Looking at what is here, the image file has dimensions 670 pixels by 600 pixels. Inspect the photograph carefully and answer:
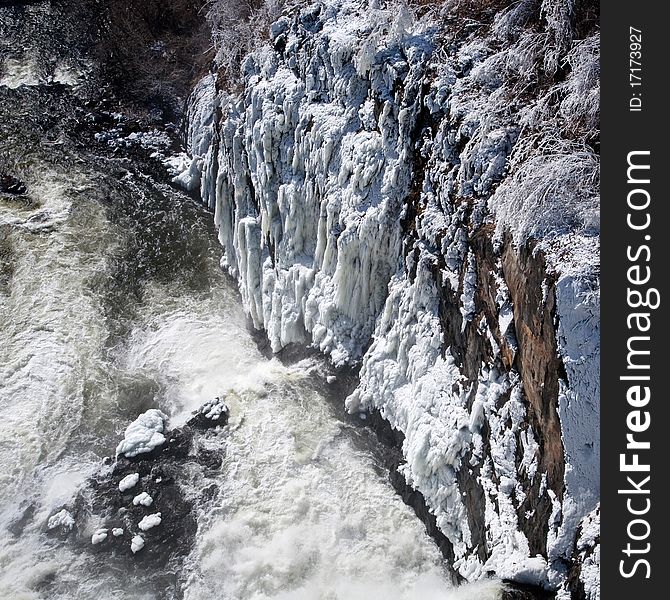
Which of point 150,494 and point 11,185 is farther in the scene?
point 11,185

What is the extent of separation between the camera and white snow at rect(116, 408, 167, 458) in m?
12.5

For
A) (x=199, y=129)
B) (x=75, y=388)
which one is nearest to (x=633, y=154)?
(x=75, y=388)

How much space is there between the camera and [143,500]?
11.7 meters

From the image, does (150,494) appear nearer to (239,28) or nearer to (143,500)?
(143,500)

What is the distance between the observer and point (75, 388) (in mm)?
13914

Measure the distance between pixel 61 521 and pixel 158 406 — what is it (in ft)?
10.3

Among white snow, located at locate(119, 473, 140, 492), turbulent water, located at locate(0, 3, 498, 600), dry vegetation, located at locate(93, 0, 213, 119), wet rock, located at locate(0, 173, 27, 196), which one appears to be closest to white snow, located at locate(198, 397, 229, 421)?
turbulent water, located at locate(0, 3, 498, 600)

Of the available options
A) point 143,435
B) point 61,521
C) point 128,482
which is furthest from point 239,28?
point 61,521

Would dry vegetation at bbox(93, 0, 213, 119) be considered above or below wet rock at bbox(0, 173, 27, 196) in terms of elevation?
above

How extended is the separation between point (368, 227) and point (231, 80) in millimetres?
8864

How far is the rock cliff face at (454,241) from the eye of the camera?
7.41 meters

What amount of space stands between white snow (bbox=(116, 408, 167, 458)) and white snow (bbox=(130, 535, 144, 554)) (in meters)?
1.86

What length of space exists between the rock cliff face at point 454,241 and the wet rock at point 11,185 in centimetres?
810

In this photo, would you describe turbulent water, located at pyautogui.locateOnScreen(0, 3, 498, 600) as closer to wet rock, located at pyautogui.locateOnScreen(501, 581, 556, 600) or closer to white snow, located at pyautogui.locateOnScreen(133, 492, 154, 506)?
wet rock, located at pyautogui.locateOnScreen(501, 581, 556, 600)
